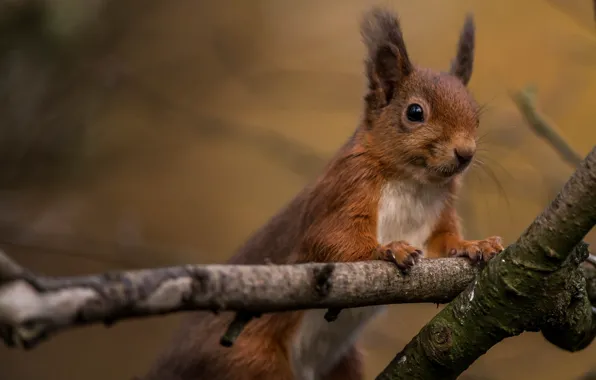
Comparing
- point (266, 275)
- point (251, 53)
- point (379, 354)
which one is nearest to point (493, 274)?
point (266, 275)

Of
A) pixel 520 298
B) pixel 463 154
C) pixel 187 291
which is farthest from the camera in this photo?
pixel 463 154

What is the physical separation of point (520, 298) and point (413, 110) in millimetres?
802

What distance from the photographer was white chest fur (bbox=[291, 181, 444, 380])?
206cm

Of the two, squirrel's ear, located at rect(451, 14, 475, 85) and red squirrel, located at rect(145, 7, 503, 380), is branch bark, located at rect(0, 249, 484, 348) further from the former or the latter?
squirrel's ear, located at rect(451, 14, 475, 85)

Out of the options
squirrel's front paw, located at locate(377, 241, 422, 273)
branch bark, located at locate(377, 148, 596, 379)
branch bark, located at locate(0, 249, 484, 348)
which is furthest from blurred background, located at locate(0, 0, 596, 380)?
branch bark, located at locate(0, 249, 484, 348)

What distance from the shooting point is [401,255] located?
1564 millimetres

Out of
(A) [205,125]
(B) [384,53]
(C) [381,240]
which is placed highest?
(B) [384,53]

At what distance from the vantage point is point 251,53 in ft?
14.9

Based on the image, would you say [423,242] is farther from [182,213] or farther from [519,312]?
[182,213]

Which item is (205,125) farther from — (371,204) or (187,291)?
(187,291)

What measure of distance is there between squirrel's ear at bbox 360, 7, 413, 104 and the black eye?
0.11 meters

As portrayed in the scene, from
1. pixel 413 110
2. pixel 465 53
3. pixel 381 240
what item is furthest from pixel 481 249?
pixel 465 53

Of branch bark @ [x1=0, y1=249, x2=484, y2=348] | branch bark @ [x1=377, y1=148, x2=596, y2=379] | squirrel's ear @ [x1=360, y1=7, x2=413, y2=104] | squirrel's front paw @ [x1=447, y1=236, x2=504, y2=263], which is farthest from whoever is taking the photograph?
squirrel's ear @ [x1=360, y1=7, x2=413, y2=104]

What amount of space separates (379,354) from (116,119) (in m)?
2.25
